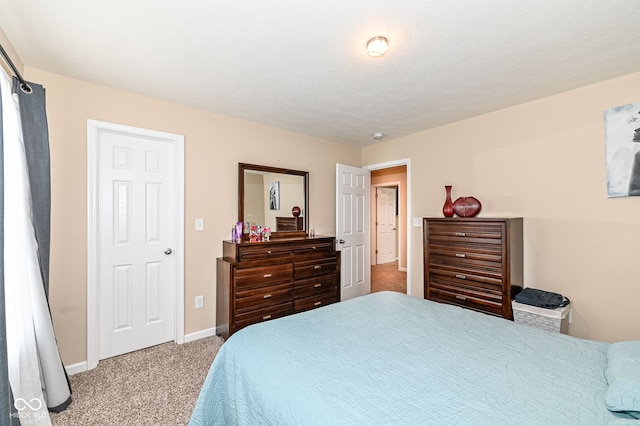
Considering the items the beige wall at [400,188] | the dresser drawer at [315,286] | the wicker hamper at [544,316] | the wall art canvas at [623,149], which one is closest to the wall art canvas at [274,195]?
the dresser drawer at [315,286]

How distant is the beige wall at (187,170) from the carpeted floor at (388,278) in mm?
1685

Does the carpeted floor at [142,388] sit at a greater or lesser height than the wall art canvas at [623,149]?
lesser

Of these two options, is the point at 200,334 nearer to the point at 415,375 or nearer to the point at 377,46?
the point at 415,375

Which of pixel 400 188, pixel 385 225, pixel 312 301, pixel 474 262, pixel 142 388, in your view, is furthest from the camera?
pixel 385 225

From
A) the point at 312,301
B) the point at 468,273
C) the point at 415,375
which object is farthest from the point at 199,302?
the point at 468,273

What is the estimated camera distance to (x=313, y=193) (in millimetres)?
4055

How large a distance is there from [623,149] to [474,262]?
1.48 m

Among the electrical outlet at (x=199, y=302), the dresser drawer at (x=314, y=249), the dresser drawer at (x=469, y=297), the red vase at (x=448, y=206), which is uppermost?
the red vase at (x=448, y=206)

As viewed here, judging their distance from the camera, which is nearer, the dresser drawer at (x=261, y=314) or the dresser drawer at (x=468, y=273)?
the dresser drawer at (x=468, y=273)

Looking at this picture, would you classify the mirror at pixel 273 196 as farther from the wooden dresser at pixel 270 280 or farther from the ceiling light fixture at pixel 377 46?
the ceiling light fixture at pixel 377 46

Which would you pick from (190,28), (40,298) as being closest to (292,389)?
(40,298)

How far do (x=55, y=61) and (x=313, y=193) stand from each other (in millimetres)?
2850

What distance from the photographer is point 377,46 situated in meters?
1.81

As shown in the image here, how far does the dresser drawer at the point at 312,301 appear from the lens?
10.8ft
